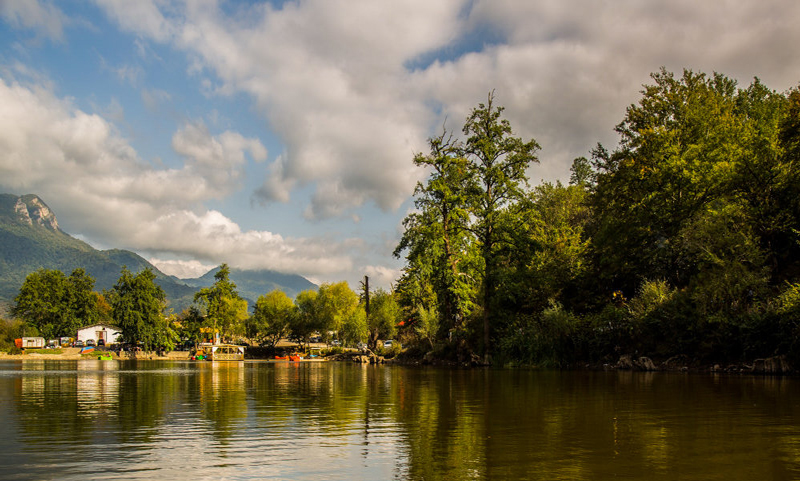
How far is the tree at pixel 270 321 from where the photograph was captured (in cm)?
13100

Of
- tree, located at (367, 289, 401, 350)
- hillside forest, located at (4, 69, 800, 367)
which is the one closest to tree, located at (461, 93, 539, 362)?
hillside forest, located at (4, 69, 800, 367)

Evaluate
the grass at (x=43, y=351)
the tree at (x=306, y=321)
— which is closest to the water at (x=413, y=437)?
the tree at (x=306, y=321)

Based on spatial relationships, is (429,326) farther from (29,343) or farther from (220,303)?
(29,343)

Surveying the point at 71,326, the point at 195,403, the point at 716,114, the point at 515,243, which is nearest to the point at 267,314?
the point at 71,326

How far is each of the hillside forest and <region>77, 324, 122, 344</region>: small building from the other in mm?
97247

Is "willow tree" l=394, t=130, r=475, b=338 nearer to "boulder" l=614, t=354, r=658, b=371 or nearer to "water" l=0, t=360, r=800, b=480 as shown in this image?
"boulder" l=614, t=354, r=658, b=371

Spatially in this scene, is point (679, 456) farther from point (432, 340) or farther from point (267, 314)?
point (267, 314)

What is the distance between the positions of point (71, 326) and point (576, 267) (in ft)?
408

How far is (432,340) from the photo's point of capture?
57.3 metres

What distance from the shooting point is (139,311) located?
10044 cm

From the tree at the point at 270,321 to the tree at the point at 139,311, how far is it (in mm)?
29301

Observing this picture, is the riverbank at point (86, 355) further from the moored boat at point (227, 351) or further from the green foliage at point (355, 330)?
the green foliage at point (355, 330)

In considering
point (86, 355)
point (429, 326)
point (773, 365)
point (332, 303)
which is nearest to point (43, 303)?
point (86, 355)

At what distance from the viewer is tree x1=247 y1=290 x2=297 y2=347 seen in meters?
131
